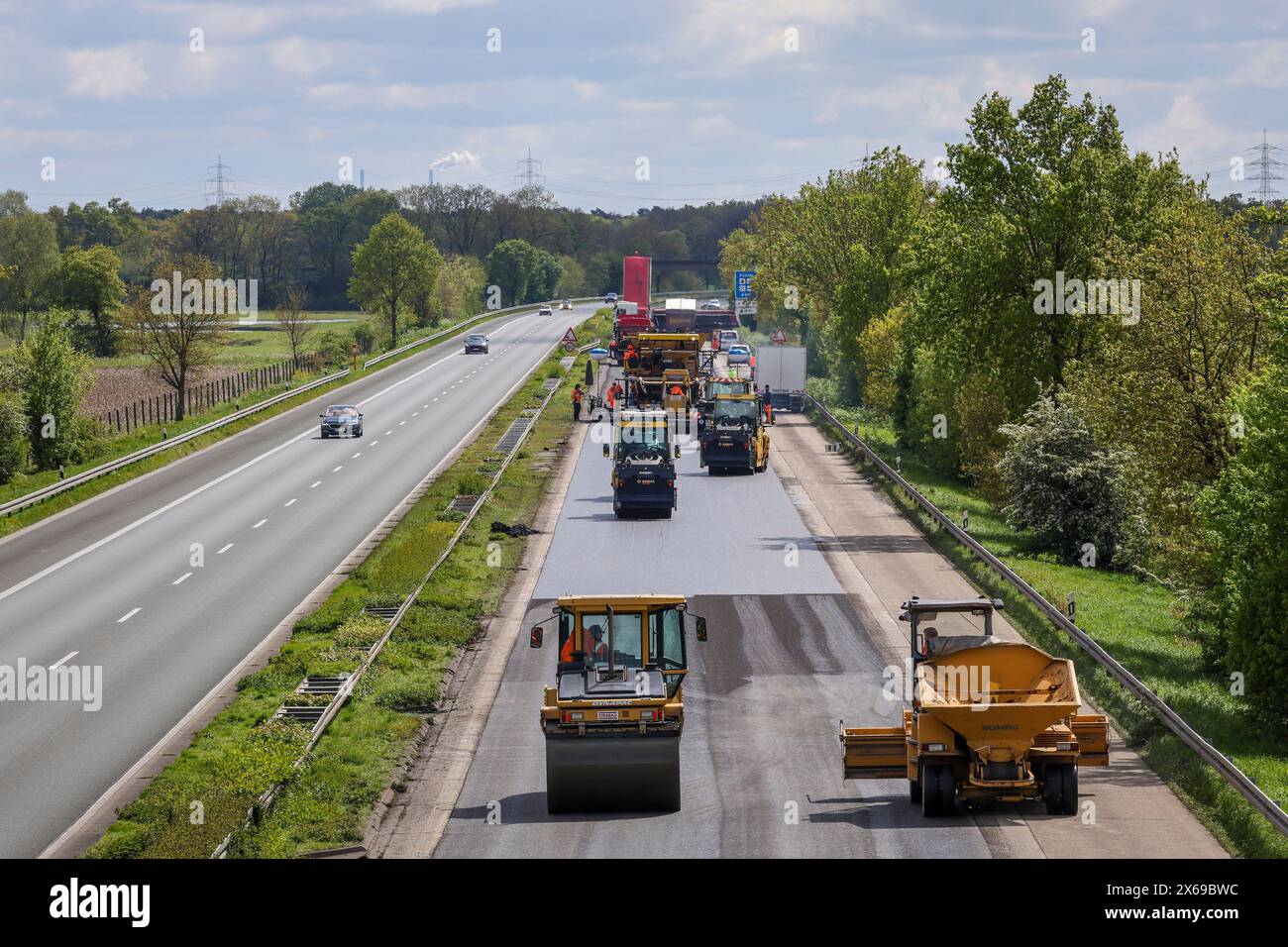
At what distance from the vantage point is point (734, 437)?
59750 millimetres

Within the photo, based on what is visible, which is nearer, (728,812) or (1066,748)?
(1066,748)

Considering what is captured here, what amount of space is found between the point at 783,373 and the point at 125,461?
3784cm

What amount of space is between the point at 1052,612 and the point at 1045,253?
2337 centimetres

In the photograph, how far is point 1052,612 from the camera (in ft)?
108

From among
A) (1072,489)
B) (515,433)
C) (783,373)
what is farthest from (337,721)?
(783,373)

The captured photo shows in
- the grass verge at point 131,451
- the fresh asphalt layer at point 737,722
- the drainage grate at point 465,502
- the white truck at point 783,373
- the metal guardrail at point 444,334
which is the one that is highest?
the metal guardrail at point 444,334

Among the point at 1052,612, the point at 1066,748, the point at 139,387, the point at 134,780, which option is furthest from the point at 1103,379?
the point at 139,387

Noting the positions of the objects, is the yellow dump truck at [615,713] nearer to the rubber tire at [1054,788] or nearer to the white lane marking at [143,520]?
the rubber tire at [1054,788]

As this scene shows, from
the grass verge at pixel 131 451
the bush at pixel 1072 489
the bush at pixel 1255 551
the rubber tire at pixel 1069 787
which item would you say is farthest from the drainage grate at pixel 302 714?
the bush at pixel 1072 489

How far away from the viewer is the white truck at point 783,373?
84250 millimetres

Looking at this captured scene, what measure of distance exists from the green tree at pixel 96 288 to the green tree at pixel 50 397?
2828 inches

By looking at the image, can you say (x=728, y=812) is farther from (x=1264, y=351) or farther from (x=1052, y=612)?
(x=1264, y=351)

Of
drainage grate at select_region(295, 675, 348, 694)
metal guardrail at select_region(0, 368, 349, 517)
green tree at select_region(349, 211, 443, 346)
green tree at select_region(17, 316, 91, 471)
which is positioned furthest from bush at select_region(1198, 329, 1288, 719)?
green tree at select_region(349, 211, 443, 346)

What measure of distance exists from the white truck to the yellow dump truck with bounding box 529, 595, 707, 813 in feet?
206
